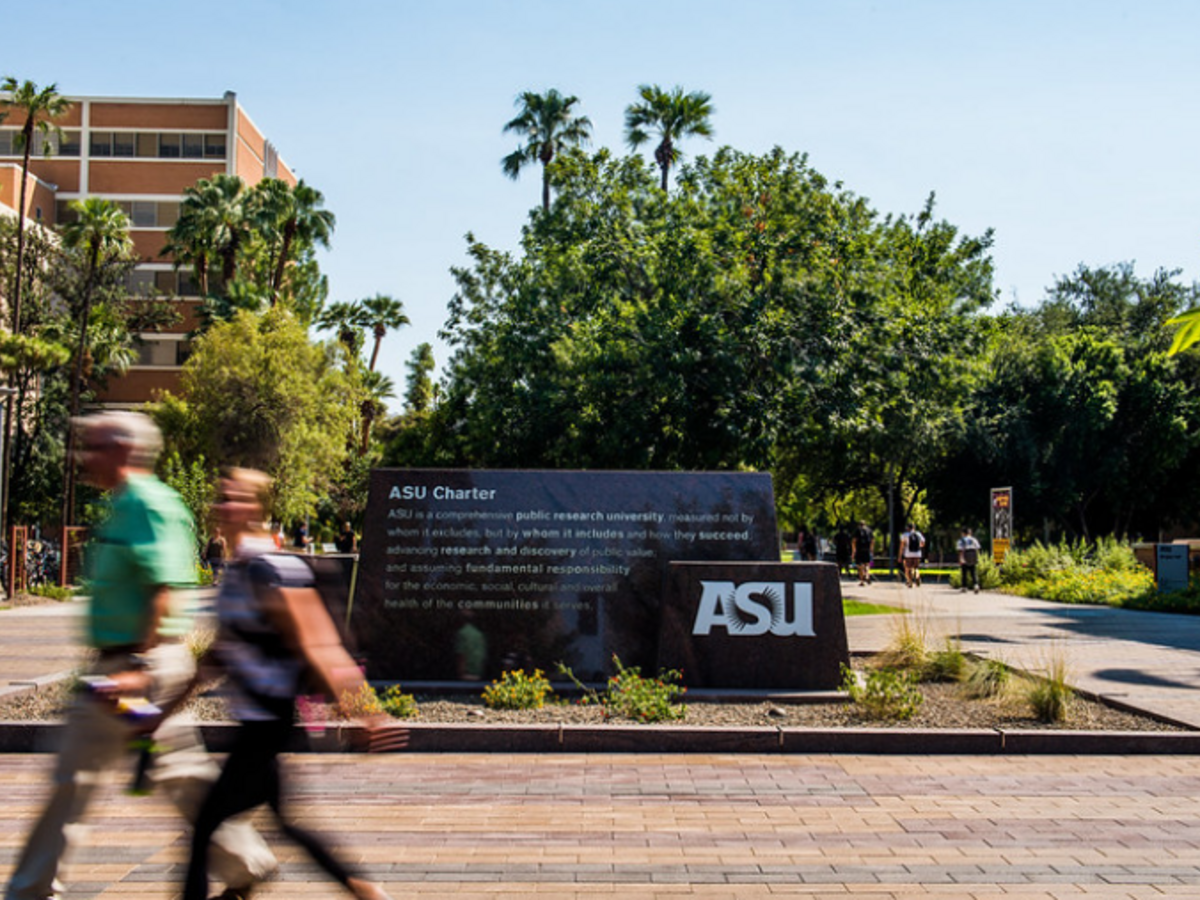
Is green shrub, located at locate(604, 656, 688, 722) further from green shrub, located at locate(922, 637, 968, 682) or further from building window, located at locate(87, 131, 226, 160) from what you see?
building window, located at locate(87, 131, 226, 160)

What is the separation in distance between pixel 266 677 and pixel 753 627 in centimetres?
760

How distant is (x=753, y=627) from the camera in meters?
11.5

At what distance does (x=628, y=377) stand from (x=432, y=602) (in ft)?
47.5

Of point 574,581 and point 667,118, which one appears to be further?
point 667,118

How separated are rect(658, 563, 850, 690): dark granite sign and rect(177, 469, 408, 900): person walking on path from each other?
7096 millimetres

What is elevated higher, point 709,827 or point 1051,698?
point 1051,698

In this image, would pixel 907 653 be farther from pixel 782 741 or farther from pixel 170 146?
pixel 170 146

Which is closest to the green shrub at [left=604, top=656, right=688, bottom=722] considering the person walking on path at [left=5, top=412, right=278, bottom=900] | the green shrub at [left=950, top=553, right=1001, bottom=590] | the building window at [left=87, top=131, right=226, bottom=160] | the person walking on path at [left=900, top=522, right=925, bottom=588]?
the person walking on path at [left=5, top=412, right=278, bottom=900]

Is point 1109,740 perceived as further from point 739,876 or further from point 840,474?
point 840,474

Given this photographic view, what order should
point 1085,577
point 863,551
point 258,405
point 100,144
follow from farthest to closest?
1. point 100,144
2. point 258,405
3. point 863,551
4. point 1085,577

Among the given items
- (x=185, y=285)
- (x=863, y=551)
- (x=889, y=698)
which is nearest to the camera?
(x=889, y=698)

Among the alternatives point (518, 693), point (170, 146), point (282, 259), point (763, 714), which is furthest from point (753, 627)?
point (170, 146)

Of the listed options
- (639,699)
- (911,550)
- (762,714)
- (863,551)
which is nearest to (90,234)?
(863,551)

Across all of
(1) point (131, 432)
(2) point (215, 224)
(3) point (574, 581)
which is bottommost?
(3) point (574, 581)
